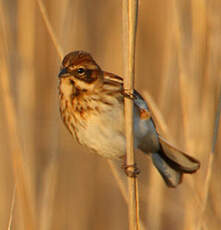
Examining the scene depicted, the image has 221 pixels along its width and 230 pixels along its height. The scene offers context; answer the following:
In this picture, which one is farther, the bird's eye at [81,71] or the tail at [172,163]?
the tail at [172,163]

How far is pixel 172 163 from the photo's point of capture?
224 cm

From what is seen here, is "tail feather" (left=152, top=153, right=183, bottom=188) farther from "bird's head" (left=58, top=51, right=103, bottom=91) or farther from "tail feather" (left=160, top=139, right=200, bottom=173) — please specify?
"bird's head" (left=58, top=51, right=103, bottom=91)

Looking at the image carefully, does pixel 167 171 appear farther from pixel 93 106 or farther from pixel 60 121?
pixel 60 121

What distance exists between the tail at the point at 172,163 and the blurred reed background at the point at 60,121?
61 millimetres

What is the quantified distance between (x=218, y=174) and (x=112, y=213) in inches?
31.8

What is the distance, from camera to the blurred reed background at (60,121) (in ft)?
7.22

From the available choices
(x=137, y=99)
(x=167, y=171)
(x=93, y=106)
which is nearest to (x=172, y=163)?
(x=167, y=171)

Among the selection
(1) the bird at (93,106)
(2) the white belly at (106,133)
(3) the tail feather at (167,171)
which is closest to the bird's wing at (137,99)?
(1) the bird at (93,106)

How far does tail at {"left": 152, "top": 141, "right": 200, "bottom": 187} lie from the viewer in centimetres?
216

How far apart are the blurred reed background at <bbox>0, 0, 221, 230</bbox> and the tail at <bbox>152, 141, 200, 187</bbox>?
6 cm

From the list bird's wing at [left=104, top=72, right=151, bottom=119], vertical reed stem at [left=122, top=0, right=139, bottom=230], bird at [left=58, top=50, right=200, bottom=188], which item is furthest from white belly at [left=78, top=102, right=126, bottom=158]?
vertical reed stem at [left=122, top=0, right=139, bottom=230]

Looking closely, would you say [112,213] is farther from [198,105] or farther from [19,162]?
[19,162]

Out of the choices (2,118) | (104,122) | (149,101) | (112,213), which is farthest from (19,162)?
(112,213)

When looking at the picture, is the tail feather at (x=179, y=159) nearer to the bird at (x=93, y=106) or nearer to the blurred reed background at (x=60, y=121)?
the blurred reed background at (x=60, y=121)
